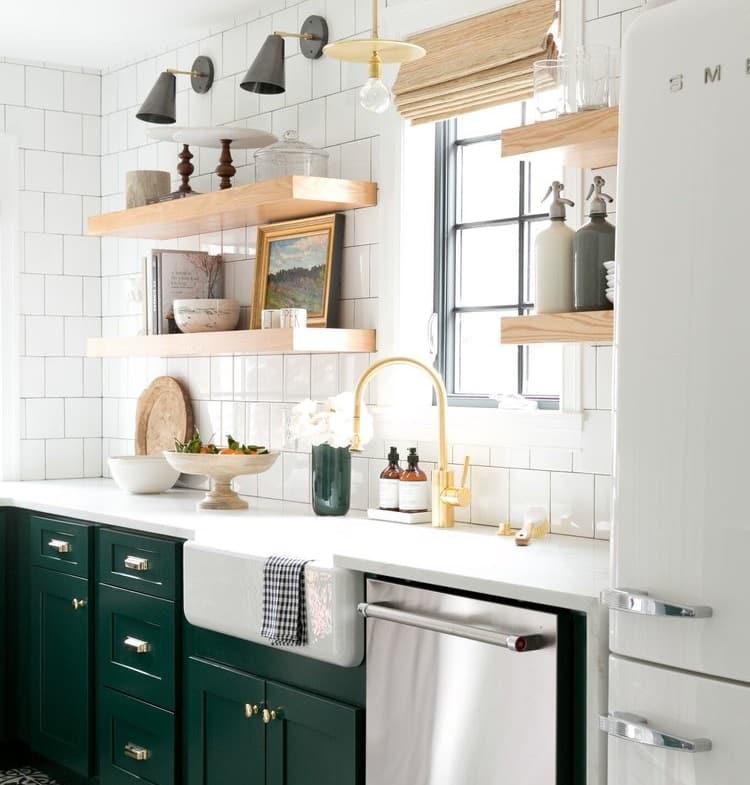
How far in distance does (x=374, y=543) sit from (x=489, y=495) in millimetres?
526

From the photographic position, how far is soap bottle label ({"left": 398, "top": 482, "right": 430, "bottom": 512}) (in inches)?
131

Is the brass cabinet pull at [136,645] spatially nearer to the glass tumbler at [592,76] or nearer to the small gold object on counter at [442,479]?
the small gold object on counter at [442,479]

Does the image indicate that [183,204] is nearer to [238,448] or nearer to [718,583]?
[238,448]

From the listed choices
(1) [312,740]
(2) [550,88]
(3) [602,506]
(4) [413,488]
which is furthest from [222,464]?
(2) [550,88]

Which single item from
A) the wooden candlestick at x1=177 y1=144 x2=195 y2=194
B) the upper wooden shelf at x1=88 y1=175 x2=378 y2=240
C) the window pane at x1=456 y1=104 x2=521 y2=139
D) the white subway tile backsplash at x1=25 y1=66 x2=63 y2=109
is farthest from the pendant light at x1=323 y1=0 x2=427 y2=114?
the white subway tile backsplash at x1=25 y1=66 x2=63 y2=109

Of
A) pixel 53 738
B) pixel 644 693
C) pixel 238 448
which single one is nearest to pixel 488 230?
pixel 238 448

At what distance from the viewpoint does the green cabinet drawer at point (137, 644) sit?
327 cm

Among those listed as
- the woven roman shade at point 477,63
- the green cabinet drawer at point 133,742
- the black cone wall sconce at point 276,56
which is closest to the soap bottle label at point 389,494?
the green cabinet drawer at point 133,742

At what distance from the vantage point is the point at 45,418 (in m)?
4.85

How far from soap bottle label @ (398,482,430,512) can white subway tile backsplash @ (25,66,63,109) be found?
8.32ft

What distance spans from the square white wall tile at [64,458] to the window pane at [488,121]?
2.27 metres

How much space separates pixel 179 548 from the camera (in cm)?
325

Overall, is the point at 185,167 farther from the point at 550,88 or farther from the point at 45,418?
the point at 550,88

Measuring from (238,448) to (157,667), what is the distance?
0.77 m
